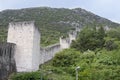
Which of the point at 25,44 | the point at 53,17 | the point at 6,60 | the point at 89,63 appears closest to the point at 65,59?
the point at 89,63

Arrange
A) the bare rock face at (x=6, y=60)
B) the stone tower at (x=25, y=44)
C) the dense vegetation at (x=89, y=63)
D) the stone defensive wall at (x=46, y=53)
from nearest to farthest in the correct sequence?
the bare rock face at (x=6, y=60)
the dense vegetation at (x=89, y=63)
the stone tower at (x=25, y=44)
the stone defensive wall at (x=46, y=53)

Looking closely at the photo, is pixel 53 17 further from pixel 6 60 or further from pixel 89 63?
pixel 6 60

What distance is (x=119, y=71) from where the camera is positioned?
42812 mm

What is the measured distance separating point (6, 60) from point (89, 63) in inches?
468

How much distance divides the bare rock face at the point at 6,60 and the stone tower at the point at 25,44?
89cm

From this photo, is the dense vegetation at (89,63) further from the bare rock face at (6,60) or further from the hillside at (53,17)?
the hillside at (53,17)

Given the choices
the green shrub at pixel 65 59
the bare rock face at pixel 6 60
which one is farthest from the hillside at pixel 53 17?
the bare rock face at pixel 6 60

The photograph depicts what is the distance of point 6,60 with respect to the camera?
1642 inches

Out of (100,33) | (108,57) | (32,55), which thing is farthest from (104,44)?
(32,55)

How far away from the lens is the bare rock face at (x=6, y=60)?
133 ft

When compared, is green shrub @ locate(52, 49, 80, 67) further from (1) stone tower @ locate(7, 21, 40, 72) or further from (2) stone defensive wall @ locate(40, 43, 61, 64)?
(1) stone tower @ locate(7, 21, 40, 72)

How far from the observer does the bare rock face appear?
4056cm

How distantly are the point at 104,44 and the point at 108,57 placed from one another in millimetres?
7345

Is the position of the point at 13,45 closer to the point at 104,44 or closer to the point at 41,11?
the point at 104,44
